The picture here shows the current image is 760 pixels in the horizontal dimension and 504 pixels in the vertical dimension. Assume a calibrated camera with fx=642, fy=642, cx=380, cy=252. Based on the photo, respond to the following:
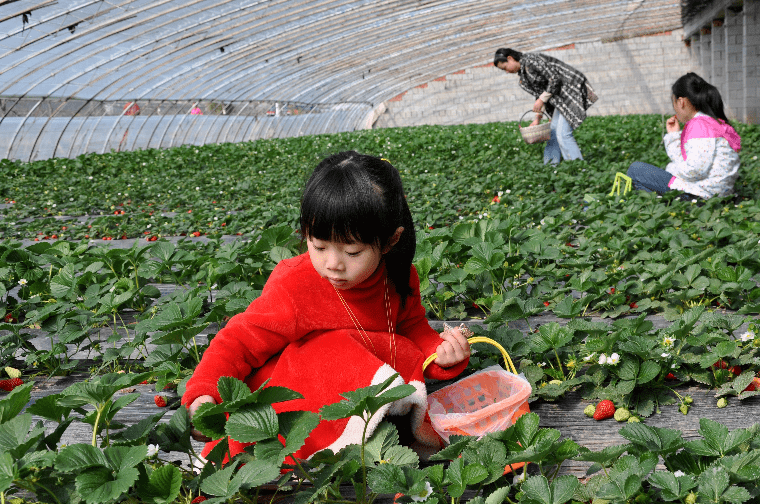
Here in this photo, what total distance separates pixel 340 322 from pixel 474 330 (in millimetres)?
657

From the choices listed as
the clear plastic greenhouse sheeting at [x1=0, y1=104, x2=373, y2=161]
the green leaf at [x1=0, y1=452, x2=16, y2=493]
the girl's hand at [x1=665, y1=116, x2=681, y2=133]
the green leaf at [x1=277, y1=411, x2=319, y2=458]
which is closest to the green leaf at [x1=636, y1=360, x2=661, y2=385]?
the green leaf at [x1=277, y1=411, x2=319, y2=458]

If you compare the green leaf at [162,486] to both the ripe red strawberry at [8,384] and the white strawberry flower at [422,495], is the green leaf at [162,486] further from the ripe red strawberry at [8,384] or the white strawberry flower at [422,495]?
the ripe red strawberry at [8,384]

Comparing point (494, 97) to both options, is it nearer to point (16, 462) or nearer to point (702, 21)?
point (702, 21)

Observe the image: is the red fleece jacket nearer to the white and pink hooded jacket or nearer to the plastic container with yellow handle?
the plastic container with yellow handle

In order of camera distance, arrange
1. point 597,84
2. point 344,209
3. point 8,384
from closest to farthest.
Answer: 1. point 344,209
2. point 8,384
3. point 597,84

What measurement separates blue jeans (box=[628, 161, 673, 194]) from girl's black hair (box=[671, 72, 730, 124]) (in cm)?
56

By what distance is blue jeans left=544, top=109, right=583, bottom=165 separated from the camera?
754 centimetres

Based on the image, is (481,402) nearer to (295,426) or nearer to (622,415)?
(622,415)

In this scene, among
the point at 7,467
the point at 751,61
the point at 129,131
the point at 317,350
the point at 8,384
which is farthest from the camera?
the point at 129,131

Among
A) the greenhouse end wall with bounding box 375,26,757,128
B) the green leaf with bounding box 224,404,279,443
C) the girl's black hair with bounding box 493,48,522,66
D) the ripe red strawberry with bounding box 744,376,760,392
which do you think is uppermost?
the green leaf with bounding box 224,404,279,443

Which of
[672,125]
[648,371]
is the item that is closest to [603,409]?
[648,371]

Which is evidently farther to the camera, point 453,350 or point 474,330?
point 474,330

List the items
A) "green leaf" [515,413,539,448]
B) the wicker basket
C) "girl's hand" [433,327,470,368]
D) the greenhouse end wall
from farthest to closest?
the greenhouse end wall < the wicker basket < "girl's hand" [433,327,470,368] < "green leaf" [515,413,539,448]

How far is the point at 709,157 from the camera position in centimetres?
474
